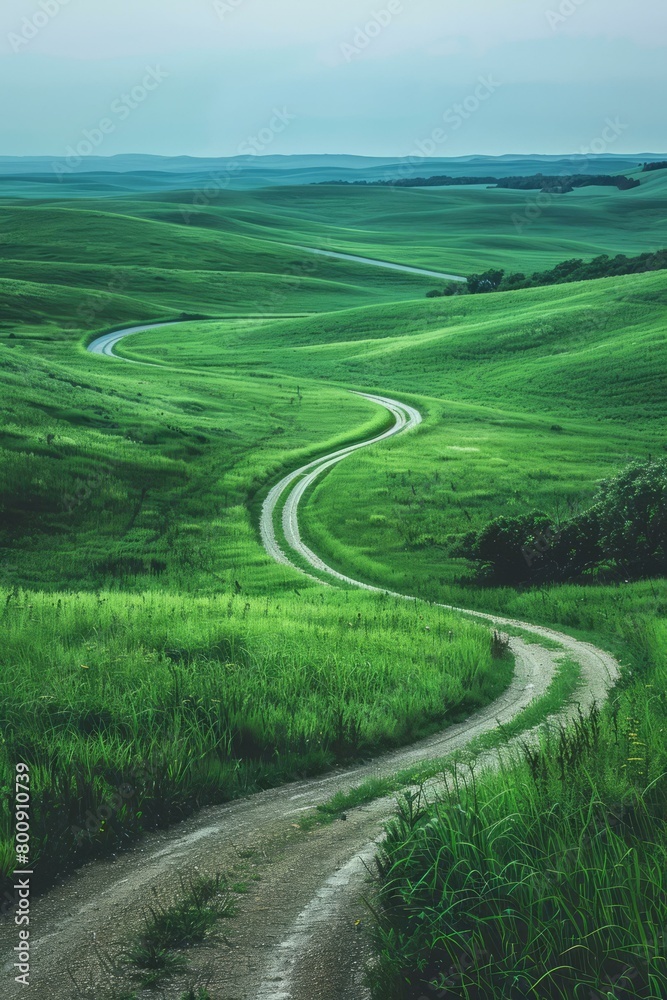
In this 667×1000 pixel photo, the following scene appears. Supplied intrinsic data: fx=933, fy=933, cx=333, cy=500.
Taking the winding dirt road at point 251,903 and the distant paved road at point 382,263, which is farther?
the distant paved road at point 382,263

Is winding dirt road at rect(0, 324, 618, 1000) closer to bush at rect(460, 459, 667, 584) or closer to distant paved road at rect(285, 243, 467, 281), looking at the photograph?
bush at rect(460, 459, 667, 584)

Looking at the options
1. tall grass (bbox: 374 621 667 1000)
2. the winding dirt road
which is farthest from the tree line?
tall grass (bbox: 374 621 667 1000)

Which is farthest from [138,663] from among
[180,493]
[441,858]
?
[180,493]

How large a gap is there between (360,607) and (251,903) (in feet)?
50.5

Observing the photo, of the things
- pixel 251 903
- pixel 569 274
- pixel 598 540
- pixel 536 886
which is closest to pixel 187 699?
pixel 251 903

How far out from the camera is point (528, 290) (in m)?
104

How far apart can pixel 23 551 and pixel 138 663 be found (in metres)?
18.5

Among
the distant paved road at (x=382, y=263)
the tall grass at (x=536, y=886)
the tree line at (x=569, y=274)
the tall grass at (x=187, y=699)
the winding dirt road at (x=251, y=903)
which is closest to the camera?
the tall grass at (x=536, y=886)

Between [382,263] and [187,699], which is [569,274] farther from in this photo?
[187,699]

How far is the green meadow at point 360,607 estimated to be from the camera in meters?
6.83

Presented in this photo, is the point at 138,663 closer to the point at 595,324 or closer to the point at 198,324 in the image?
the point at 595,324

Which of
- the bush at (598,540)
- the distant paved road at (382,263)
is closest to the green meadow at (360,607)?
the bush at (598,540)

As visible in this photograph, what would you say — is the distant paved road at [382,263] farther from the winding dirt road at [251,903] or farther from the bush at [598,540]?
the winding dirt road at [251,903]

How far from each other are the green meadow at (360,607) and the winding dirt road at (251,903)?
0.39 metres
